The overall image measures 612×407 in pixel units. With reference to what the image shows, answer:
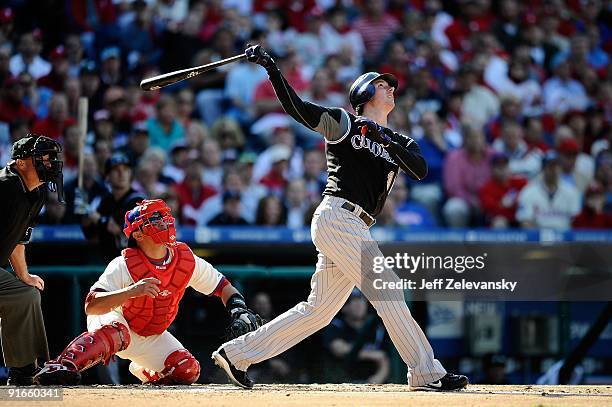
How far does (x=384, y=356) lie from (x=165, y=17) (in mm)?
5552

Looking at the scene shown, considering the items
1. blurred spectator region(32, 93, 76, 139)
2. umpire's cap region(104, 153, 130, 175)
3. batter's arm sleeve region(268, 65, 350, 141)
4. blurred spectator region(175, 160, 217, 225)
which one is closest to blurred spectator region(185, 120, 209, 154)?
blurred spectator region(175, 160, 217, 225)

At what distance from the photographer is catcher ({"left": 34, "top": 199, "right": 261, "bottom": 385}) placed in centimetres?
585

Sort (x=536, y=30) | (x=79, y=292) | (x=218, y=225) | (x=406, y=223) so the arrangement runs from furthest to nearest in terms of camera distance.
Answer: (x=536, y=30), (x=406, y=223), (x=218, y=225), (x=79, y=292)

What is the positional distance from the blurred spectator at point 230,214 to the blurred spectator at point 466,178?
223 cm

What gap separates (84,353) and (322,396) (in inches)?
50.0

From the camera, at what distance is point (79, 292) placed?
7.73 m

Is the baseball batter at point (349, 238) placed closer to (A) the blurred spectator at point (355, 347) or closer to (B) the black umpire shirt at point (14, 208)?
(B) the black umpire shirt at point (14, 208)

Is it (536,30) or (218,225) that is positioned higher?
(536,30)

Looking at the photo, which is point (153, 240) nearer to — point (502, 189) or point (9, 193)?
point (9, 193)

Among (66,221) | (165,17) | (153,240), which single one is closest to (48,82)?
(165,17)

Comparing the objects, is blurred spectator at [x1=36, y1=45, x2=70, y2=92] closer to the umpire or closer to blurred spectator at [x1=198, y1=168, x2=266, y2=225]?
blurred spectator at [x1=198, y1=168, x2=266, y2=225]

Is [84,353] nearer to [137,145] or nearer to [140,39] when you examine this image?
[137,145]

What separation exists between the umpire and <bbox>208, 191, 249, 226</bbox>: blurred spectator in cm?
305

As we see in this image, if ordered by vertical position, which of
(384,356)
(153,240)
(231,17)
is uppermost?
(231,17)
